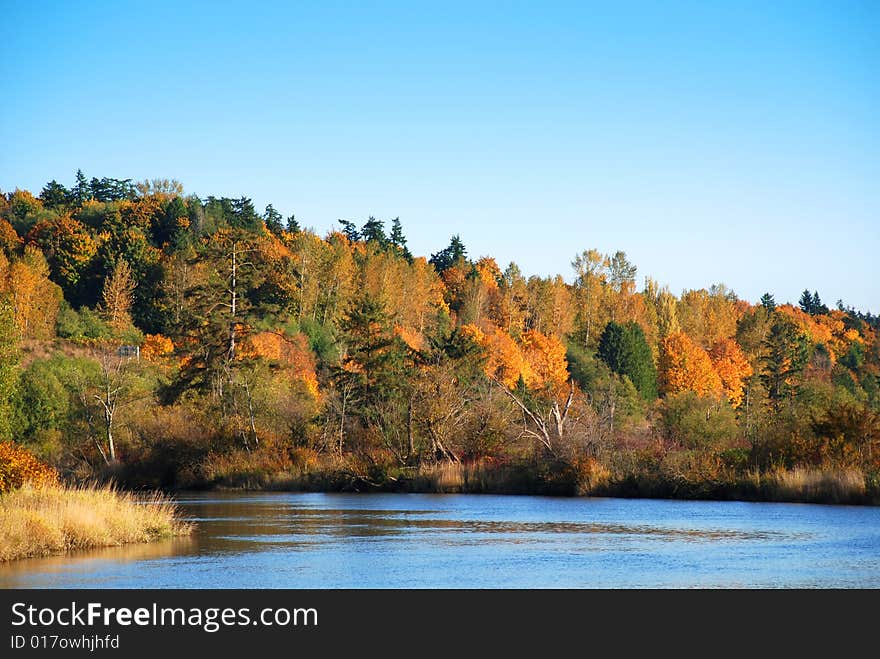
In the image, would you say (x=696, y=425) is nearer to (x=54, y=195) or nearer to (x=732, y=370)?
(x=732, y=370)

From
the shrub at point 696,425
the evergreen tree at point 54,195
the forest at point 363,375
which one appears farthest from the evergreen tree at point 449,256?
the shrub at point 696,425

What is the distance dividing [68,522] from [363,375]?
42300 mm

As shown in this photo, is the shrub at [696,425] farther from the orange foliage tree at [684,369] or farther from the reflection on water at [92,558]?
the orange foliage tree at [684,369]

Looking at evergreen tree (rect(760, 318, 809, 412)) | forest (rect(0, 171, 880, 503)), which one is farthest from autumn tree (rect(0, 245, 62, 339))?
evergreen tree (rect(760, 318, 809, 412))

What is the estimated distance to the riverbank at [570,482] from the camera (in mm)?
42125

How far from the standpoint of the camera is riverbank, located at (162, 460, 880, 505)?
4212 cm

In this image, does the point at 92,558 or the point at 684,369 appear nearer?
the point at 92,558

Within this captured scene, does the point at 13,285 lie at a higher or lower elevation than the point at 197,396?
higher

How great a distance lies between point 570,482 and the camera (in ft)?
166

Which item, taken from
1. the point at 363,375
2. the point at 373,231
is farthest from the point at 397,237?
the point at 363,375
